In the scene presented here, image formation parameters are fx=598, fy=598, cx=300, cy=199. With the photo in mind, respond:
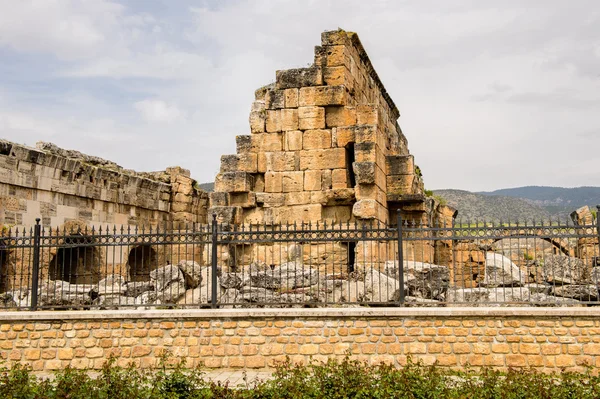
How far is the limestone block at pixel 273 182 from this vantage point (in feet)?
46.9

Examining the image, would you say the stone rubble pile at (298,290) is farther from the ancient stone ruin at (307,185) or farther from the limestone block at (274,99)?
the limestone block at (274,99)

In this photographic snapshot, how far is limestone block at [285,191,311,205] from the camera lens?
1404cm

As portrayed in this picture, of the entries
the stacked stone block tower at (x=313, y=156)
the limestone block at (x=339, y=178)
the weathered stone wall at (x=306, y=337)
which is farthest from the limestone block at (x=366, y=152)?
the weathered stone wall at (x=306, y=337)

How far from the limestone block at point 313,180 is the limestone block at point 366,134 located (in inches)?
47.8

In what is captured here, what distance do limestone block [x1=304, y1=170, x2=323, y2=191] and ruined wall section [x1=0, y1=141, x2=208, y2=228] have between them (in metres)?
3.76

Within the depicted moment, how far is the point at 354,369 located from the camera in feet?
23.8

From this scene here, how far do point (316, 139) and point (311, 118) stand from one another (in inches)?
20.4

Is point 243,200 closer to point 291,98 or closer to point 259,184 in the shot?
point 259,184

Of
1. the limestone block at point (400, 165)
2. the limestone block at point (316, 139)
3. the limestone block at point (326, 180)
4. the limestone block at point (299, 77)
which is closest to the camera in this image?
the limestone block at point (326, 180)

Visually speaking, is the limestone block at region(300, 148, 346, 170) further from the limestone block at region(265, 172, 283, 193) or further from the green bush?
the green bush

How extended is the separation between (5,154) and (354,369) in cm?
1099

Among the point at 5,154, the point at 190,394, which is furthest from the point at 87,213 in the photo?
the point at 190,394

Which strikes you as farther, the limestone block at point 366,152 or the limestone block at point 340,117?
the limestone block at point 340,117

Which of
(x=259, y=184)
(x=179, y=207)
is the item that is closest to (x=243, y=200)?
(x=259, y=184)
